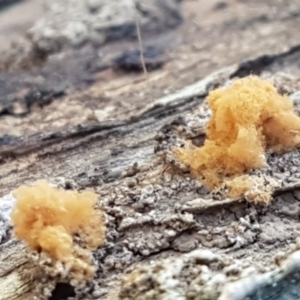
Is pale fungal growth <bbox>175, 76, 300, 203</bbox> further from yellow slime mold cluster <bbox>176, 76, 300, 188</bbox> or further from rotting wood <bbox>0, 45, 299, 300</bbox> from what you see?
rotting wood <bbox>0, 45, 299, 300</bbox>

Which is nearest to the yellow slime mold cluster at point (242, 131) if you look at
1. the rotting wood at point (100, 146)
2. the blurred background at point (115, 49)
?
the rotting wood at point (100, 146)

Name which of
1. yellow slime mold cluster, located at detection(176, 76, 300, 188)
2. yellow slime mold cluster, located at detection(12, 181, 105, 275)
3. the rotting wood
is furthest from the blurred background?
yellow slime mold cluster, located at detection(12, 181, 105, 275)

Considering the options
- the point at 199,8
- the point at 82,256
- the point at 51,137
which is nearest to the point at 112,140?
the point at 51,137

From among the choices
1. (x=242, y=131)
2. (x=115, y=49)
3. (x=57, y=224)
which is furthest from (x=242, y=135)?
(x=115, y=49)

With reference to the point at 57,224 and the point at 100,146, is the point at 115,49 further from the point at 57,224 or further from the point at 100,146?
the point at 57,224

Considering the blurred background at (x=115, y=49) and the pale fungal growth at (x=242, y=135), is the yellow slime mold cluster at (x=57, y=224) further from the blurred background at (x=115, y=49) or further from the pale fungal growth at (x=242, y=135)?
the blurred background at (x=115, y=49)

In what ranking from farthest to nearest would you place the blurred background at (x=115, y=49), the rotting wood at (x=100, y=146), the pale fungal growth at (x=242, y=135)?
1. the blurred background at (x=115, y=49)
2. the rotting wood at (x=100, y=146)
3. the pale fungal growth at (x=242, y=135)
